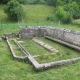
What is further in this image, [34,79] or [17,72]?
[17,72]

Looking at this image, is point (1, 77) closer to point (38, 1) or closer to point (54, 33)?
point (54, 33)

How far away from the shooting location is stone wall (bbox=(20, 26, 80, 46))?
11.3m

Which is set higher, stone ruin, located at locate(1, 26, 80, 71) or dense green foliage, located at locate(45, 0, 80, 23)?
dense green foliage, located at locate(45, 0, 80, 23)

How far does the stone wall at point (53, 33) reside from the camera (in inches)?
447

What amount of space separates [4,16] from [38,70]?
102ft

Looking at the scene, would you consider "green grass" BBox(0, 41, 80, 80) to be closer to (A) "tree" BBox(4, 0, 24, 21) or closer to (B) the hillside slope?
(A) "tree" BBox(4, 0, 24, 21)

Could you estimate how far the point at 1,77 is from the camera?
611cm

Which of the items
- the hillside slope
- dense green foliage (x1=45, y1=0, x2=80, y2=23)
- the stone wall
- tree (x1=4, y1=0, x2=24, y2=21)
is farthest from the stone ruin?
the hillside slope

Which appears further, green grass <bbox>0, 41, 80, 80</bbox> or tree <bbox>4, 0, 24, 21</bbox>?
tree <bbox>4, 0, 24, 21</bbox>

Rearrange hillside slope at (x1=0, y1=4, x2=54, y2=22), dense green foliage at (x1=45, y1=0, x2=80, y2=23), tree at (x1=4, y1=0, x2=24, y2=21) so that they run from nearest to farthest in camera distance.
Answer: dense green foliage at (x1=45, y1=0, x2=80, y2=23)
tree at (x1=4, y1=0, x2=24, y2=21)
hillside slope at (x1=0, y1=4, x2=54, y2=22)

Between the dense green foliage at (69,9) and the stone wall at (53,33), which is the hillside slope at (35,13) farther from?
the stone wall at (53,33)

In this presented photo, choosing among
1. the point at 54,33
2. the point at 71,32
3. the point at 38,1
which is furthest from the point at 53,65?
the point at 38,1

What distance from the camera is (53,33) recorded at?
50.0ft

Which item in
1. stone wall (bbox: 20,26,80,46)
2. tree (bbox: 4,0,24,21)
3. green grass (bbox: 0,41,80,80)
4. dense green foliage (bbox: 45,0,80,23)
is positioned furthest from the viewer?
tree (bbox: 4,0,24,21)
